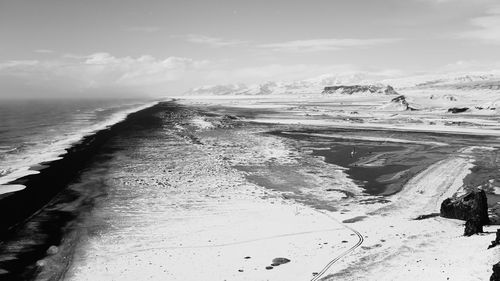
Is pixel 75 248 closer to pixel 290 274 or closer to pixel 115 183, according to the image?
pixel 290 274

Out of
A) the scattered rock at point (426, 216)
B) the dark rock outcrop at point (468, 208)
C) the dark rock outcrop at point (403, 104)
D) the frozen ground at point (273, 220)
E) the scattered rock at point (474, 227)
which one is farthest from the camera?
the dark rock outcrop at point (403, 104)

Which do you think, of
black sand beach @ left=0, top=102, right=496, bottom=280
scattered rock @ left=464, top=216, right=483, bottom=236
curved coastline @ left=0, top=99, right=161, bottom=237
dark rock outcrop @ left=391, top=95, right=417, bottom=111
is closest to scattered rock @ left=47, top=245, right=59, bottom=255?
black sand beach @ left=0, top=102, right=496, bottom=280

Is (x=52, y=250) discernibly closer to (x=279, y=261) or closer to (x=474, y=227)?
(x=279, y=261)

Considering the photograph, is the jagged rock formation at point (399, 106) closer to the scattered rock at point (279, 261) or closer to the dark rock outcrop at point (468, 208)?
the dark rock outcrop at point (468, 208)

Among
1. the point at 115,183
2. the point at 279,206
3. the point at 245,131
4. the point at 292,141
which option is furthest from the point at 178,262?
the point at 245,131

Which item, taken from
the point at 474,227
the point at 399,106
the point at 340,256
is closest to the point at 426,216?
the point at 474,227

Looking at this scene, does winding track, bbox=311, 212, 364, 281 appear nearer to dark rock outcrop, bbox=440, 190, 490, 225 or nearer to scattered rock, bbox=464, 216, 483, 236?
scattered rock, bbox=464, 216, 483, 236

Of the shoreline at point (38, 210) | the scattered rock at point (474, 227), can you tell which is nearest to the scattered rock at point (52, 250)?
the shoreline at point (38, 210)

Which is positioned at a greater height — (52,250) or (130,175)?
(130,175)
